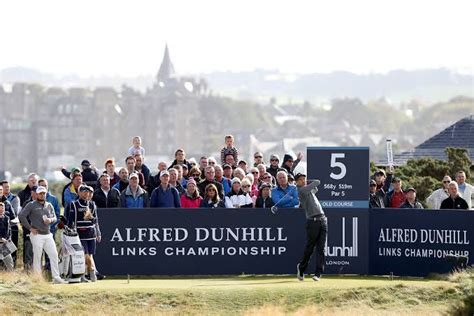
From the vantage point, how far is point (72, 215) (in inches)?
1152

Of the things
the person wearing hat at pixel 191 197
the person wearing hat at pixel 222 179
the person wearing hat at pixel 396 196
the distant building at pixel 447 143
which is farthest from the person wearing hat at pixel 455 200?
the distant building at pixel 447 143

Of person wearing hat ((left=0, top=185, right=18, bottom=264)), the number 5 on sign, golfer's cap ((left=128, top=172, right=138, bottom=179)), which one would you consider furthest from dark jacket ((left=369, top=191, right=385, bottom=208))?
person wearing hat ((left=0, top=185, right=18, bottom=264))

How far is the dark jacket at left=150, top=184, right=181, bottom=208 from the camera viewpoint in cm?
3016

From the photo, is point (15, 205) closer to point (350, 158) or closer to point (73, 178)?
point (73, 178)

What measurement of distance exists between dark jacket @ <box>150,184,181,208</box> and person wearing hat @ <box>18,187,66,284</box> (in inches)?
70.9

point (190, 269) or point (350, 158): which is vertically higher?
point (350, 158)

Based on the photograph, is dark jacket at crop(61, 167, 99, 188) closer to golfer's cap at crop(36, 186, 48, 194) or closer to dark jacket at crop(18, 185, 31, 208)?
dark jacket at crop(18, 185, 31, 208)

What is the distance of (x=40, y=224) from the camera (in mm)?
29406

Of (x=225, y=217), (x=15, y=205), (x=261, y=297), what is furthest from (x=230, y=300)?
(x=15, y=205)

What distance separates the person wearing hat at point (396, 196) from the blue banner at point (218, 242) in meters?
0.64

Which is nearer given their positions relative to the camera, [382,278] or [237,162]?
[382,278]

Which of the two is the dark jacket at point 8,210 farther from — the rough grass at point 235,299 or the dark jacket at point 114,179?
the rough grass at point 235,299

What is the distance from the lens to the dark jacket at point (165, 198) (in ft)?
98.9

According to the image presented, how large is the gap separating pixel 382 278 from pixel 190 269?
126 inches
